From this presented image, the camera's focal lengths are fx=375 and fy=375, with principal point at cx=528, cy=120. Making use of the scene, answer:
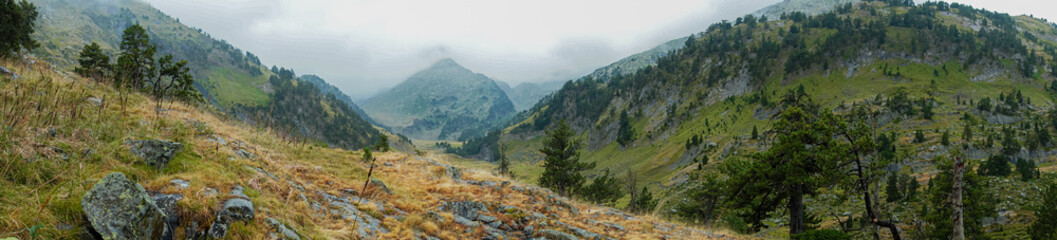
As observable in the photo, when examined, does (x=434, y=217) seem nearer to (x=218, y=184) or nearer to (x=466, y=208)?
(x=466, y=208)

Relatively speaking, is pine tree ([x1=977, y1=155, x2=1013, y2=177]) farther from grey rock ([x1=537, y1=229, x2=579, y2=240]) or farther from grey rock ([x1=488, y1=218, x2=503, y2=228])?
grey rock ([x1=488, y1=218, x2=503, y2=228])

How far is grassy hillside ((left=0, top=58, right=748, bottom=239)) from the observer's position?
16.9 ft

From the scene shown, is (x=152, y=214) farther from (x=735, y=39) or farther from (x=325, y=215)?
(x=735, y=39)

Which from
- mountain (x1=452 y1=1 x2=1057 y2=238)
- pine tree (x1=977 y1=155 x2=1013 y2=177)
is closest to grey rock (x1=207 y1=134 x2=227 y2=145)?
mountain (x1=452 y1=1 x2=1057 y2=238)

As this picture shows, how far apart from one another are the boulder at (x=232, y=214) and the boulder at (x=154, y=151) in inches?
67.8

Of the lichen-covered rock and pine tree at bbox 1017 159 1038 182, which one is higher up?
the lichen-covered rock

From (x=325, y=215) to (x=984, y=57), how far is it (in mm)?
201726

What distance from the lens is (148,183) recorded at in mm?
6141

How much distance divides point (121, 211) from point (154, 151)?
3031 millimetres

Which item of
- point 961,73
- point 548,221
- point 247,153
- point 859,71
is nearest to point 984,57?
point 961,73

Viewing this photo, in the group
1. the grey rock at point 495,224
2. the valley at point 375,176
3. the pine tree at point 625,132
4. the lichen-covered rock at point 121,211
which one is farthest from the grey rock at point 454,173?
the pine tree at point 625,132

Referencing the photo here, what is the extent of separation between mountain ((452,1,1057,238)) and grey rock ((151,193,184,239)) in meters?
52.9

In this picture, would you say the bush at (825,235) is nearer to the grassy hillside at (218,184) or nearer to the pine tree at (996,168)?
the grassy hillside at (218,184)

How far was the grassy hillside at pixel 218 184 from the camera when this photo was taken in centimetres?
515
